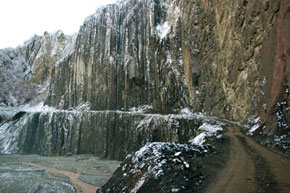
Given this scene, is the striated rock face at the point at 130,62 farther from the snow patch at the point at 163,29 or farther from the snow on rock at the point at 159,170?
the snow on rock at the point at 159,170

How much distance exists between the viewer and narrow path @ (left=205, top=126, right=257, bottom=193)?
6.50 metres

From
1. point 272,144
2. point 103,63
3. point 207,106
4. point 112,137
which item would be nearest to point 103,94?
point 103,63

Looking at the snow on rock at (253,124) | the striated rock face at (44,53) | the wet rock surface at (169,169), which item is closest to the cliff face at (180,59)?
the snow on rock at (253,124)

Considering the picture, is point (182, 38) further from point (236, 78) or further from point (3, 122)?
point (3, 122)

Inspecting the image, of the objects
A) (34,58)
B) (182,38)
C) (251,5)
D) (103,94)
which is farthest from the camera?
(34,58)

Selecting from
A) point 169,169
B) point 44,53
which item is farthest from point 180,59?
point 44,53

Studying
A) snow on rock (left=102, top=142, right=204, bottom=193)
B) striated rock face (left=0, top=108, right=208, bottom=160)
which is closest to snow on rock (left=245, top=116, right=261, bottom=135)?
snow on rock (left=102, top=142, right=204, bottom=193)

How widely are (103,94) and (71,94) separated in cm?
1032

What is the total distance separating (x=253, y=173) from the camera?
292 inches

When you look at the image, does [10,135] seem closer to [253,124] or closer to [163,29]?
Result: [163,29]

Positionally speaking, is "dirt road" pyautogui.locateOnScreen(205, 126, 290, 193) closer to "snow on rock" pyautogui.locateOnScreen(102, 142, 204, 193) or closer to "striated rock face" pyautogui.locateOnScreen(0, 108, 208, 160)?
"snow on rock" pyautogui.locateOnScreen(102, 142, 204, 193)

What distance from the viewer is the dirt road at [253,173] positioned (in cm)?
634

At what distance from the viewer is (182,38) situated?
30266mm

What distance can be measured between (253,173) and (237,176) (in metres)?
0.54
